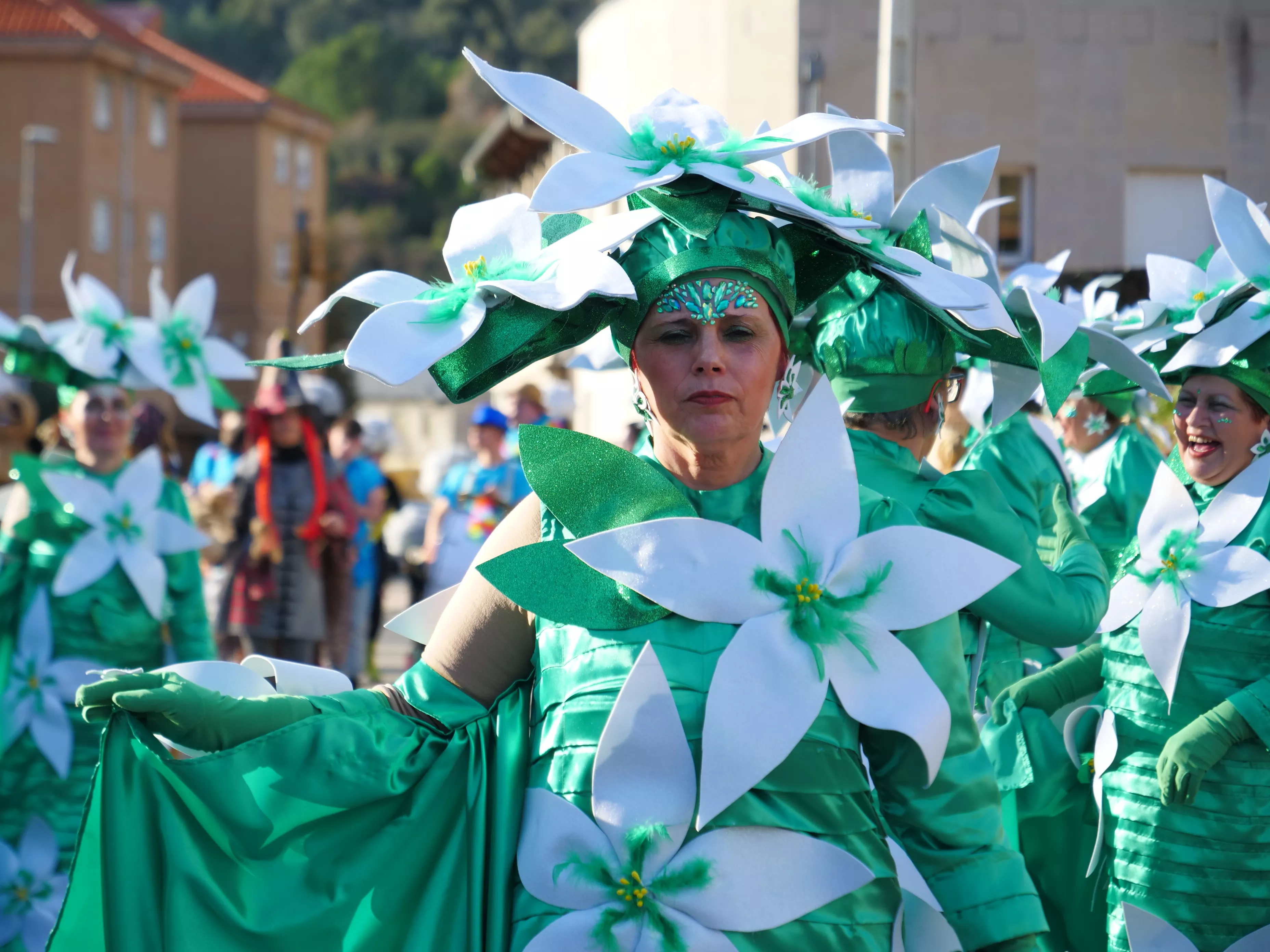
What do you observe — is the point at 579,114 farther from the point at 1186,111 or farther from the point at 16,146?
the point at 16,146

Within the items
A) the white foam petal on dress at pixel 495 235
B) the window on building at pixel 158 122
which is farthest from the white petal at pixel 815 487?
the window on building at pixel 158 122

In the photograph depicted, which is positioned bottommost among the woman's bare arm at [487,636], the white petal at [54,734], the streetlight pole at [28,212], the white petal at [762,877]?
the white petal at [54,734]

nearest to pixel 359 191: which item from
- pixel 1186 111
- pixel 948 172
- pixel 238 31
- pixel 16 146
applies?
pixel 238 31

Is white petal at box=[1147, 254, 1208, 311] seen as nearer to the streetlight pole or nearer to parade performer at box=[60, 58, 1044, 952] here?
parade performer at box=[60, 58, 1044, 952]

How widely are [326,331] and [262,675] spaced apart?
52280 millimetres

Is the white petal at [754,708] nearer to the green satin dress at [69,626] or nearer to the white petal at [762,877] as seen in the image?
the white petal at [762,877]

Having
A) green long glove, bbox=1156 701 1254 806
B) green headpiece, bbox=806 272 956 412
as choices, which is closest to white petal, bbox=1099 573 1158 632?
green long glove, bbox=1156 701 1254 806

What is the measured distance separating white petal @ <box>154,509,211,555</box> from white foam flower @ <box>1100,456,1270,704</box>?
10.6ft

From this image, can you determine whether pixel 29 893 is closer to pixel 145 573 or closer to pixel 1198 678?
pixel 145 573

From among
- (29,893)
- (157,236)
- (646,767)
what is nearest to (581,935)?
(646,767)

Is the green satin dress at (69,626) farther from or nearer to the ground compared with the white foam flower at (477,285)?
nearer to the ground

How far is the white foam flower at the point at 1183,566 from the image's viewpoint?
3746 mm

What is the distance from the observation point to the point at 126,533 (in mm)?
5430

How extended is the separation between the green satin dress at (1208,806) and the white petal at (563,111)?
2174 millimetres
